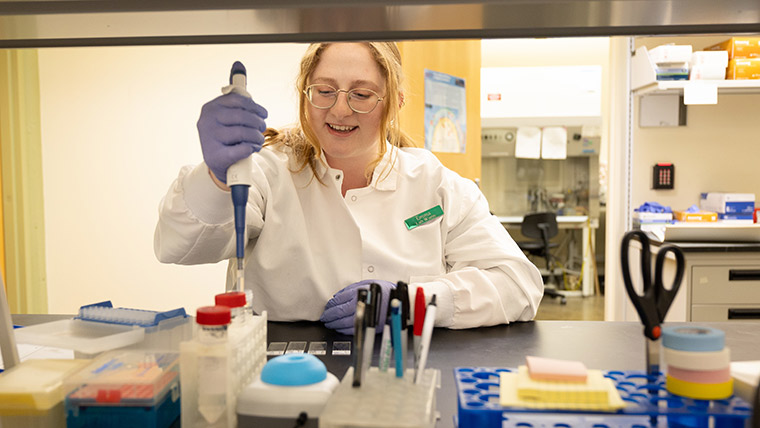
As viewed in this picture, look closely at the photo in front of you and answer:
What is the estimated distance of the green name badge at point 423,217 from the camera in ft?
5.18

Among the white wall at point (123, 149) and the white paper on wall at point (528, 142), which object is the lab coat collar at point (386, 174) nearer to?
the white wall at point (123, 149)

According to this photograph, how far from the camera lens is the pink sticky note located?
54 cm

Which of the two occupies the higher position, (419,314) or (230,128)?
(230,128)

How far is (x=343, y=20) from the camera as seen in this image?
713 millimetres

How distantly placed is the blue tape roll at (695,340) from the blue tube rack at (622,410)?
0.16 ft

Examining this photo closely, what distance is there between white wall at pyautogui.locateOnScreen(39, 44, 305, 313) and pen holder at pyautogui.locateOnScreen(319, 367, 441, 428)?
2647 millimetres

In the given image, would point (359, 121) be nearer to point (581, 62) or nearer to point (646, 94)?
point (646, 94)

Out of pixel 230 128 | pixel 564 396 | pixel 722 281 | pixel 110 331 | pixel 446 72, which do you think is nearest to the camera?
pixel 564 396

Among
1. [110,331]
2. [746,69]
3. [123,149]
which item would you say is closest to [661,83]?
[746,69]

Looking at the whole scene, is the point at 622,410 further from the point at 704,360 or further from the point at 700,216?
the point at 700,216

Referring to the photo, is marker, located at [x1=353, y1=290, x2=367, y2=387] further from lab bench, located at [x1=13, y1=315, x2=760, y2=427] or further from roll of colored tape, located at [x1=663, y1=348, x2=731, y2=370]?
roll of colored tape, located at [x1=663, y1=348, x2=731, y2=370]

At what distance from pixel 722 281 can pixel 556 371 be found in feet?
9.22

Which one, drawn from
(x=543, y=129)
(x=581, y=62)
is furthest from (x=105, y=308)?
(x=581, y=62)

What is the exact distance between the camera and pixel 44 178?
10.1 feet
